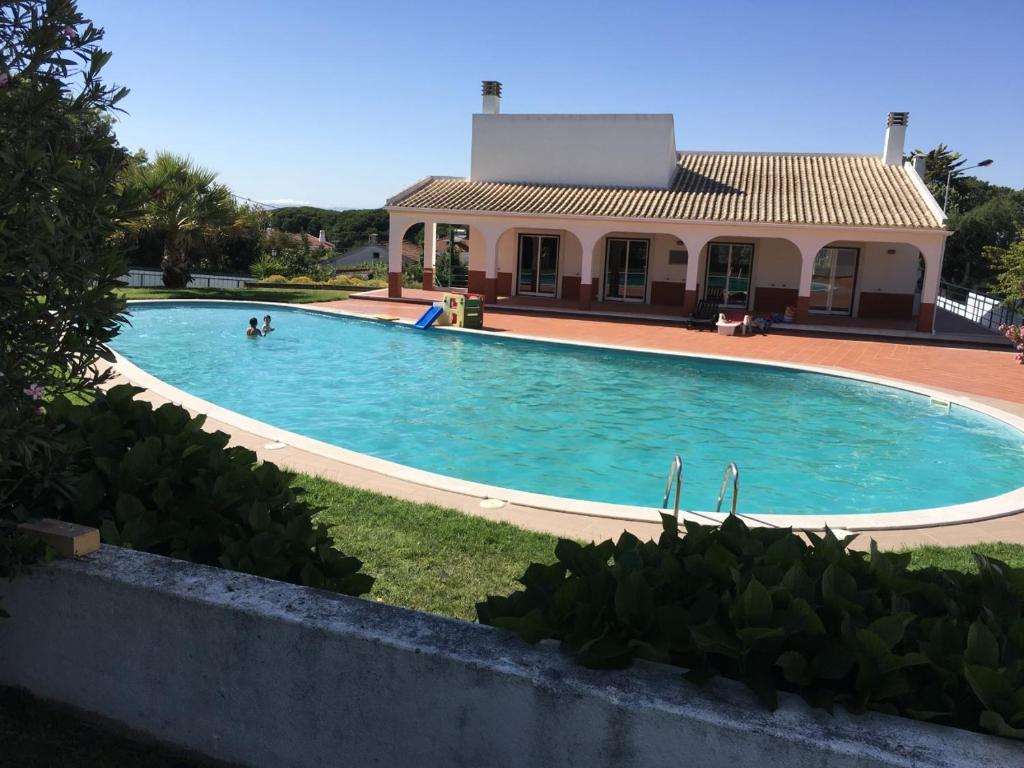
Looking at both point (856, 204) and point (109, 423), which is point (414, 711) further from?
point (856, 204)

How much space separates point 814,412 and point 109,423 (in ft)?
41.6

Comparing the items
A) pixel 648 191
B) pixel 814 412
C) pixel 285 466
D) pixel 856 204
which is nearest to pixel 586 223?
pixel 648 191

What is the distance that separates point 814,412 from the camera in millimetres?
14023

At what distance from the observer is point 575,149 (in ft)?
93.2

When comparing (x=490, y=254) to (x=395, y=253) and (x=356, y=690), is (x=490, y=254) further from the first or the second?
(x=356, y=690)

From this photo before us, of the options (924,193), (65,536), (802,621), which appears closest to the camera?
(802,621)

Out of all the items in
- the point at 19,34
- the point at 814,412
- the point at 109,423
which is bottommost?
the point at 814,412

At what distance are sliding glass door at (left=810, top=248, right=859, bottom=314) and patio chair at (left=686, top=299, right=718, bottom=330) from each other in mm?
4570

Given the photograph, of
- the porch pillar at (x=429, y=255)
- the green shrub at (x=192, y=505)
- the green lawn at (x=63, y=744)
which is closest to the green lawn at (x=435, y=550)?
the green shrub at (x=192, y=505)

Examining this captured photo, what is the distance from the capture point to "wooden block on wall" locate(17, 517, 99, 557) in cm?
289

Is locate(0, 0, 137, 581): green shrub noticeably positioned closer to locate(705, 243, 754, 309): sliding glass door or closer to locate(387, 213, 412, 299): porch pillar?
locate(387, 213, 412, 299): porch pillar

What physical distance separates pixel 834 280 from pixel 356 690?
86.1 feet

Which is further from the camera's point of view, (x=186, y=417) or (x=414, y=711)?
(x=186, y=417)

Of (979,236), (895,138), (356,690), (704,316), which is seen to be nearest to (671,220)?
(704,316)
